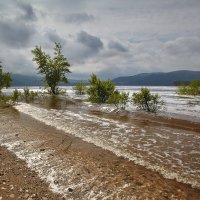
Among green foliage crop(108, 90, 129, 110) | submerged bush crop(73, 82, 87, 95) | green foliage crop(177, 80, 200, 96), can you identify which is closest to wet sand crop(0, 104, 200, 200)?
green foliage crop(108, 90, 129, 110)

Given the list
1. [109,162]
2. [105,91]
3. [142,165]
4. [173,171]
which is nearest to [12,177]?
[109,162]

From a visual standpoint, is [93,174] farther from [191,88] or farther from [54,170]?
[191,88]

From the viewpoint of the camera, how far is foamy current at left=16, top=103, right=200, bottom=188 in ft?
40.4

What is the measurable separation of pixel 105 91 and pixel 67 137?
31.4 m

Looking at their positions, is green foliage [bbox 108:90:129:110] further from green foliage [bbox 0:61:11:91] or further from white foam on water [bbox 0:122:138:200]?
green foliage [bbox 0:61:11:91]

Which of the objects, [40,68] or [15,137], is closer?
[15,137]

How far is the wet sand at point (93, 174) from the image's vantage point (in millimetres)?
9398

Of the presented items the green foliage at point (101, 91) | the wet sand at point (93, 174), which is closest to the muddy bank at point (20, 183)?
the wet sand at point (93, 174)

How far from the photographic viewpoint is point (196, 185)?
34.1 feet

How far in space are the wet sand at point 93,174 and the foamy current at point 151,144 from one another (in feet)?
2.75

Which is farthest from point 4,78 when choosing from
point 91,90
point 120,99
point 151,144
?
point 151,144

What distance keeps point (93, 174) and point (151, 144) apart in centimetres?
690

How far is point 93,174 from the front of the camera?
11.1 metres

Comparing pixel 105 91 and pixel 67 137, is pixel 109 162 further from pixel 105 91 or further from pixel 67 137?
pixel 105 91
